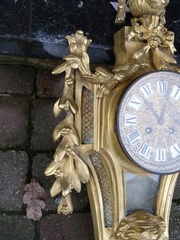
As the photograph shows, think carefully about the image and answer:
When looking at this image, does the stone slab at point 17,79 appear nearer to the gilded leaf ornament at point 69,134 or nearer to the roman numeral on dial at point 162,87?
the gilded leaf ornament at point 69,134

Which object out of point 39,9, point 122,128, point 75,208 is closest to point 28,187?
point 75,208

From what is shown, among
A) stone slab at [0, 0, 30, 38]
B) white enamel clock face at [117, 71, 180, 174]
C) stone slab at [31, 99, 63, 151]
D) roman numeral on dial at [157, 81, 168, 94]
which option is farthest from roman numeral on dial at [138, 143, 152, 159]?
stone slab at [0, 0, 30, 38]

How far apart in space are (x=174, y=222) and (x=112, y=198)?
0.22m

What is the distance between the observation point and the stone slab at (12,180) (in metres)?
1.03

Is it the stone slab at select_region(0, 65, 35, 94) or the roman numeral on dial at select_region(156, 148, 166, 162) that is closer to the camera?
the roman numeral on dial at select_region(156, 148, 166, 162)

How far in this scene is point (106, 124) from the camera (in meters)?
0.95

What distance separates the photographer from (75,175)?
0.97 metres

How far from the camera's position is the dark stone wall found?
0.97 meters

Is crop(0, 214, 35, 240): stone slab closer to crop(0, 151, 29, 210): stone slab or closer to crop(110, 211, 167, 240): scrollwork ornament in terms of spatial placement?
crop(0, 151, 29, 210): stone slab

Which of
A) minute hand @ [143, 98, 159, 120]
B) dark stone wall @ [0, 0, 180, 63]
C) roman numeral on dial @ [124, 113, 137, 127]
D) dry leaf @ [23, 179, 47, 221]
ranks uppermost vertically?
dark stone wall @ [0, 0, 180, 63]

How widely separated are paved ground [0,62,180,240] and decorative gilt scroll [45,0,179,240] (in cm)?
7

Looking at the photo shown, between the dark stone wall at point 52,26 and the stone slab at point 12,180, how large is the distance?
0.74 ft

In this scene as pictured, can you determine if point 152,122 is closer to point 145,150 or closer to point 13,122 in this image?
point 145,150

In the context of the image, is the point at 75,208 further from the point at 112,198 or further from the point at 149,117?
the point at 149,117
